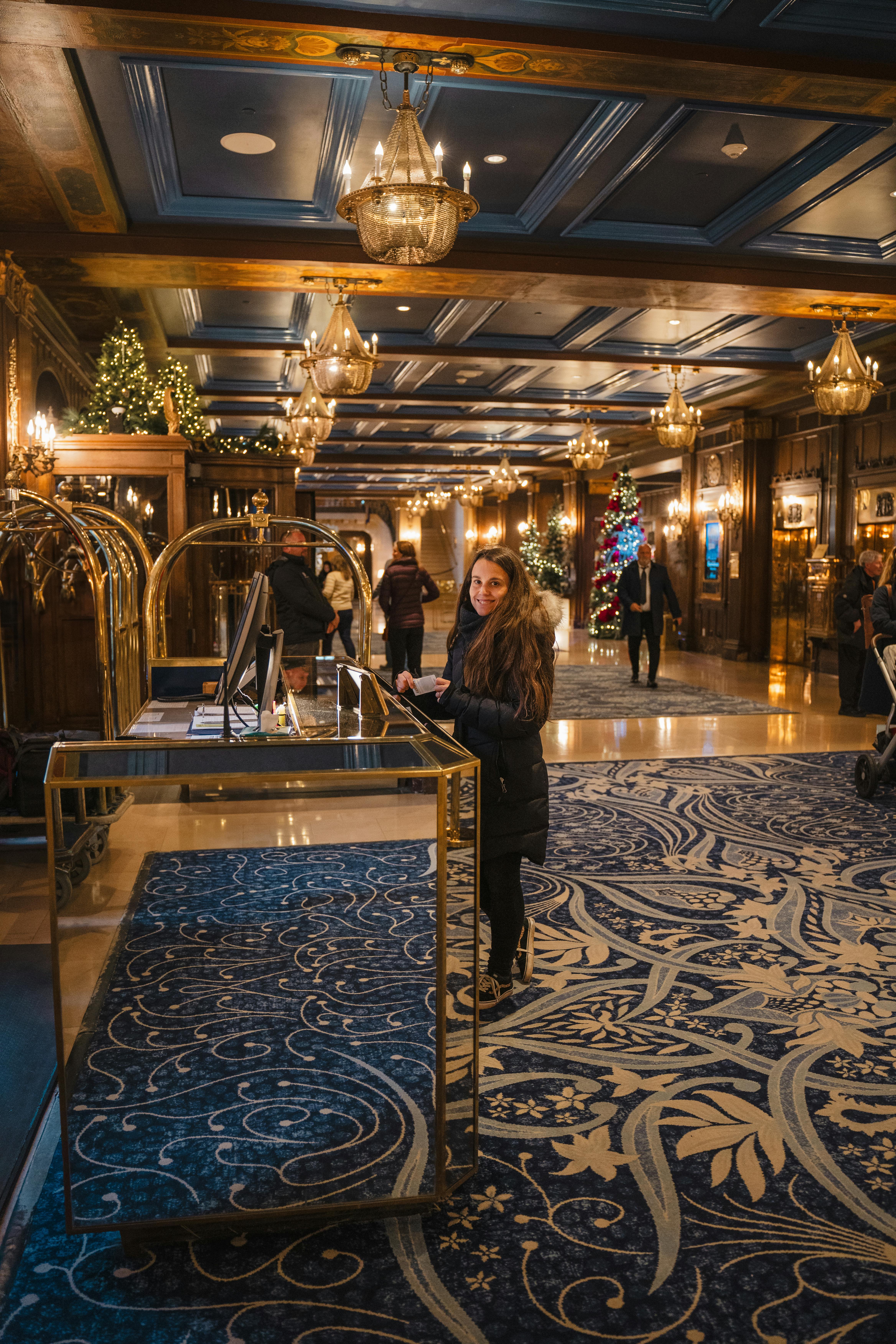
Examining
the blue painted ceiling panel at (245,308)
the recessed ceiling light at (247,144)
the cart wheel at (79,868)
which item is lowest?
the cart wheel at (79,868)

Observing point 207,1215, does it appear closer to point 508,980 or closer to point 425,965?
point 425,965

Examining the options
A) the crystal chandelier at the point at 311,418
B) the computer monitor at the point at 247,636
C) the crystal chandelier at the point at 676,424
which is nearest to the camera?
the computer monitor at the point at 247,636

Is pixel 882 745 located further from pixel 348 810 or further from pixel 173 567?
pixel 348 810

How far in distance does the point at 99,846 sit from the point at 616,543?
1588 cm

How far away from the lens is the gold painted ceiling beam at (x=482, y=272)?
276 inches

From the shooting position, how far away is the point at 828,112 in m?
5.42

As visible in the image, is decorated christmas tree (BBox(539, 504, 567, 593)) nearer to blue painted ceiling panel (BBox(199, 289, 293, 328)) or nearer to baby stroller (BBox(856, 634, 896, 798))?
blue painted ceiling panel (BBox(199, 289, 293, 328))

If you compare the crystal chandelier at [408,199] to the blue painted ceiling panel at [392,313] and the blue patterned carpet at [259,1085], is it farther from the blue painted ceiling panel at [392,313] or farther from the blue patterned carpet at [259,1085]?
the blue painted ceiling panel at [392,313]

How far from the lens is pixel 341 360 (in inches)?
256

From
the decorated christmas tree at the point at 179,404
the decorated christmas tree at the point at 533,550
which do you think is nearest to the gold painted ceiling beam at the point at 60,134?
the decorated christmas tree at the point at 179,404

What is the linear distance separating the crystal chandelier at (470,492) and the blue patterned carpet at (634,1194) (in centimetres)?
1946

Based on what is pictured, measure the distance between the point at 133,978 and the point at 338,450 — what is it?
19.1m

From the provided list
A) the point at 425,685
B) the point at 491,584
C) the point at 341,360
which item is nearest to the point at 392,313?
the point at 341,360

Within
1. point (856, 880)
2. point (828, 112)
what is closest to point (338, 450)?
point (828, 112)
